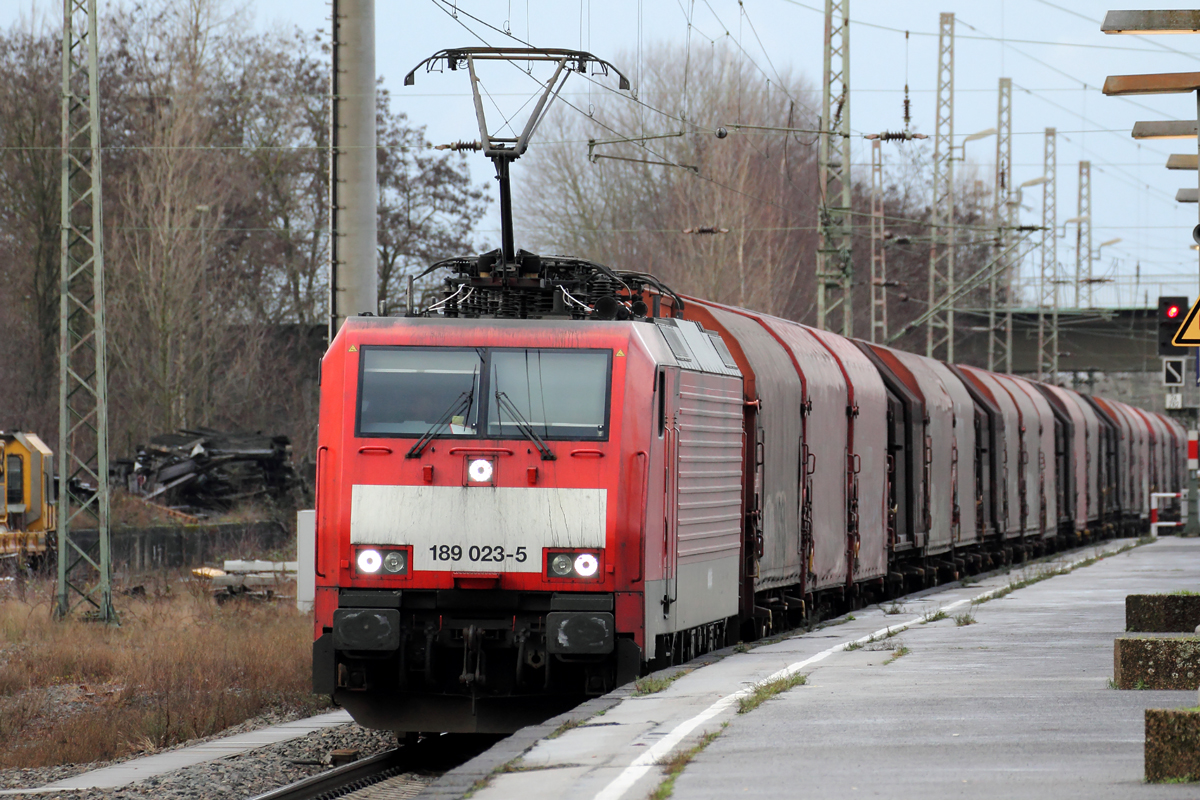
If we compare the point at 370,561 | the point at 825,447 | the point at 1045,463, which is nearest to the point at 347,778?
the point at 370,561

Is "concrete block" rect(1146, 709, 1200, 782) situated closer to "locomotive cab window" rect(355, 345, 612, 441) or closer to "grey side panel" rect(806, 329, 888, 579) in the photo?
"locomotive cab window" rect(355, 345, 612, 441)

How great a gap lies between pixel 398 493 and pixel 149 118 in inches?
1580

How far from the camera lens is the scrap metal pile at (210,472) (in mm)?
39875

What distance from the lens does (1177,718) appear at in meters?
6.74

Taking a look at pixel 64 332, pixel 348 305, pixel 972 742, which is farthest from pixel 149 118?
pixel 972 742

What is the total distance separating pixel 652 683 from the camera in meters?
10.4

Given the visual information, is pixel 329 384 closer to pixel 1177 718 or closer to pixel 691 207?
pixel 1177 718

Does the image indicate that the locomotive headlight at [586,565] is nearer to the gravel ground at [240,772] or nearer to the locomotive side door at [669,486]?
the locomotive side door at [669,486]

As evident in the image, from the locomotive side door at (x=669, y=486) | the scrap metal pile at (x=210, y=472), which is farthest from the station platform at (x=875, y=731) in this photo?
the scrap metal pile at (x=210, y=472)

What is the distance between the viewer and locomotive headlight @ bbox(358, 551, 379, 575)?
10625 mm

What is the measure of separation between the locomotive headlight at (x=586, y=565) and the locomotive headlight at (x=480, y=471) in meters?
0.78

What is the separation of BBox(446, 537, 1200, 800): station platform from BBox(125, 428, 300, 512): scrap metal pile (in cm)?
2824

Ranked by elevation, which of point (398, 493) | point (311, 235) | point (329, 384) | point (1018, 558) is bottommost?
point (1018, 558)

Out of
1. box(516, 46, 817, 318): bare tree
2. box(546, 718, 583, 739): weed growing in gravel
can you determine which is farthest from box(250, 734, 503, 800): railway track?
box(516, 46, 817, 318): bare tree
